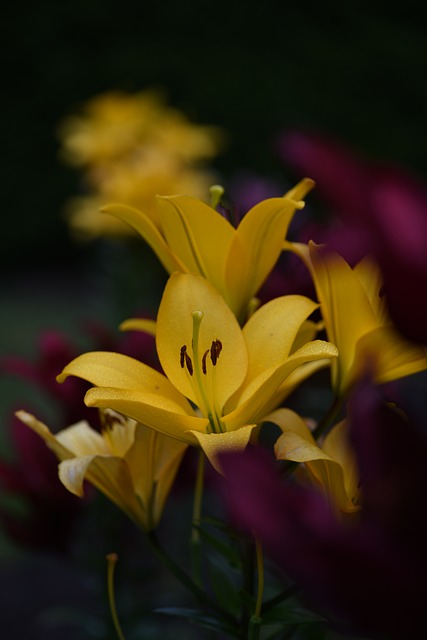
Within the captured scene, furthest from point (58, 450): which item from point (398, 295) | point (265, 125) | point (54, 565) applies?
point (265, 125)

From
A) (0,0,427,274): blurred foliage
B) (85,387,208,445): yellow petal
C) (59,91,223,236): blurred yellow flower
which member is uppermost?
(0,0,427,274): blurred foliage

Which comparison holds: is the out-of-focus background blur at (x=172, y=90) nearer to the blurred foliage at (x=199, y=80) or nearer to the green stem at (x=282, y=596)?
the blurred foliage at (x=199, y=80)

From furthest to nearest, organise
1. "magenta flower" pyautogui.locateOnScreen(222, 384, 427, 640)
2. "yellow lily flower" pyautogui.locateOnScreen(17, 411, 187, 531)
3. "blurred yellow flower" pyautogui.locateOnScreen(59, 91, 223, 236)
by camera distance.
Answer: "blurred yellow flower" pyautogui.locateOnScreen(59, 91, 223, 236), "yellow lily flower" pyautogui.locateOnScreen(17, 411, 187, 531), "magenta flower" pyautogui.locateOnScreen(222, 384, 427, 640)

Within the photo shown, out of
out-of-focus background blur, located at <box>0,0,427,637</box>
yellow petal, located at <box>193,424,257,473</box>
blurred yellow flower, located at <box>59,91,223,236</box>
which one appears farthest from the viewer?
out-of-focus background blur, located at <box>0,0,427,637</box>

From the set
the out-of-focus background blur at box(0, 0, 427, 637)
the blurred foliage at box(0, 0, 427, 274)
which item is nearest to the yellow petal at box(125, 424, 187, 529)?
the out-of-focus background blur at box(0, 0, 427, 637)

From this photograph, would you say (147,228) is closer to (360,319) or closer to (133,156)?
(360,319)

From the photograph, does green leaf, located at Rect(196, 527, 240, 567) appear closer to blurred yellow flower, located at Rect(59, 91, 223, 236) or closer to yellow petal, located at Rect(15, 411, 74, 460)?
yellow petal, located at Rect(15, 411, 74, 460)

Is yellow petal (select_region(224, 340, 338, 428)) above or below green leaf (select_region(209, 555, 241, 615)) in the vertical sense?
above
